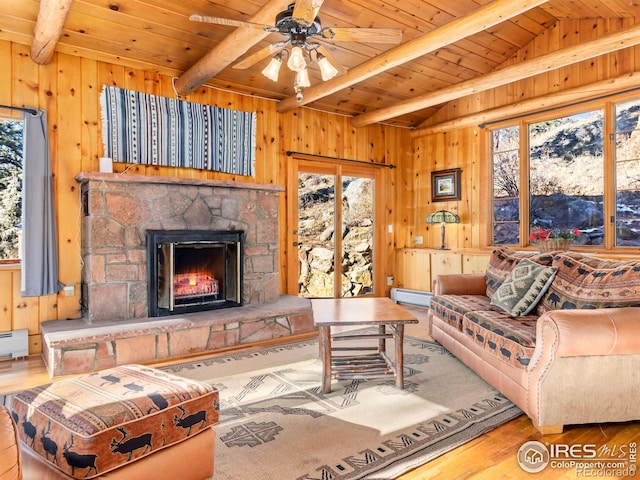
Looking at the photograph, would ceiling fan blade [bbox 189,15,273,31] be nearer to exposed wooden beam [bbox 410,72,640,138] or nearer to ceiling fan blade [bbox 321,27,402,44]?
ceiling fan blade [bbox 321,27,402,44]

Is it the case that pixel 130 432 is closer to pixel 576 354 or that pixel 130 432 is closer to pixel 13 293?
pixel 576 354

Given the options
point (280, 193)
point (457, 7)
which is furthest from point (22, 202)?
point (457, 7)

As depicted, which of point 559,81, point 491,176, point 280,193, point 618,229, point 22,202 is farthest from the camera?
point 491,176

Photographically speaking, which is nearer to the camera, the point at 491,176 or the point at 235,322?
the point at 235,322

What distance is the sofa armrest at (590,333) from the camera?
2123mm

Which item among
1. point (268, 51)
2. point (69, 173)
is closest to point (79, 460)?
point (268, 51)

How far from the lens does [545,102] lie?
4.78 meters

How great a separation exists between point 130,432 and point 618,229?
15.7 feet

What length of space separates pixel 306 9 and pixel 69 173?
2745 mm

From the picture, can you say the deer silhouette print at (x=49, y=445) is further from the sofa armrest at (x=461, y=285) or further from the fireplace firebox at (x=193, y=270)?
the sofa armrest at (x=461, y=285)

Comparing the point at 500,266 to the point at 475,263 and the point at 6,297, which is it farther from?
the point at 6,297

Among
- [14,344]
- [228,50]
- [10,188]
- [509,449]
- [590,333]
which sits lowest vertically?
[509,449]

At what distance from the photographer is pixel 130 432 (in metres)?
1.48

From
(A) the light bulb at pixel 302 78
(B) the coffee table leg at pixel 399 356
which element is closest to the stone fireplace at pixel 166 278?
(B) the coffee table leg at pixel 399 356
